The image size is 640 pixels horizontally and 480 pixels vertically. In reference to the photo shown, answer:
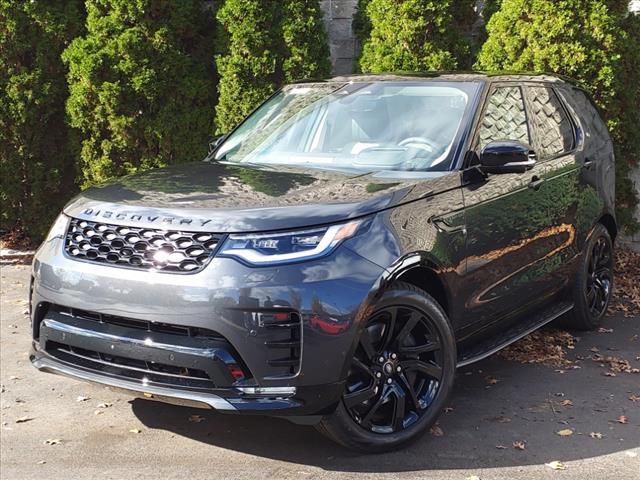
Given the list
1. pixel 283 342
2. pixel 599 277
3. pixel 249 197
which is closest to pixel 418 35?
pixel 599 277

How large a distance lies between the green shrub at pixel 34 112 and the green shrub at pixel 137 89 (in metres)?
0.26

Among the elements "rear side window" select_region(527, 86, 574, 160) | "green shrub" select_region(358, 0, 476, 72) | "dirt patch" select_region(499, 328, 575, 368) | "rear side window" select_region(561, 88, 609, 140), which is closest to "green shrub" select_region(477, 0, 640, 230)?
"green shrub" select_region(358, 0, 476, 72)

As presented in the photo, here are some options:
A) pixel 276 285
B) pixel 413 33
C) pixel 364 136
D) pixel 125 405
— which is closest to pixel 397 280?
pixel 276 285

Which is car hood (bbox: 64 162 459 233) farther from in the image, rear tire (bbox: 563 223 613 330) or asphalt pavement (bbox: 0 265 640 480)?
rear tire (bbox: 563 223 613 330)

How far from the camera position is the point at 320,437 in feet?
13.5

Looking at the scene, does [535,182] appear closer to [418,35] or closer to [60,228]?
[60,228]

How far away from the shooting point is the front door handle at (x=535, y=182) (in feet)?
16.0

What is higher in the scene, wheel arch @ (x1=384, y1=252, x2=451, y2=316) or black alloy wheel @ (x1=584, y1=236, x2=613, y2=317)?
wheel arch @ (x1=384, y1=252, x2=451, y2=316)

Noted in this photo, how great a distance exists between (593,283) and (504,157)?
221 centimetres

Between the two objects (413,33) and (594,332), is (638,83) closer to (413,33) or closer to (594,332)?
(413,33)

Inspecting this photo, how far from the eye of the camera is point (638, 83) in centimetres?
787

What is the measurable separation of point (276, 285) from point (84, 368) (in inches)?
42.4

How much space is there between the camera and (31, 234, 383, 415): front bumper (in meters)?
3.36

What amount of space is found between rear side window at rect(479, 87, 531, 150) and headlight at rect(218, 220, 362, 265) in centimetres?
145
